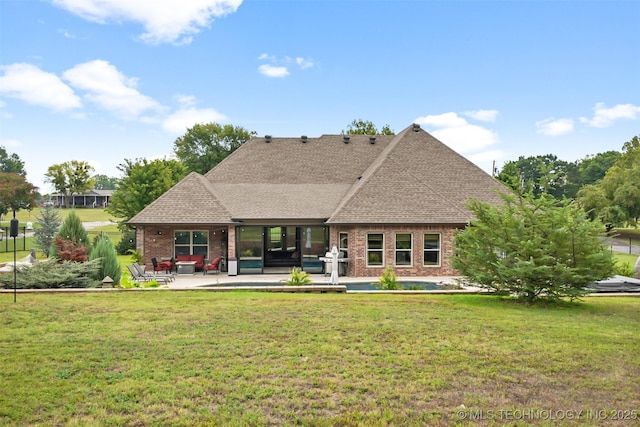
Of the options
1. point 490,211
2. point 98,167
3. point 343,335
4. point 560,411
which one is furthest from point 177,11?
point 98,167

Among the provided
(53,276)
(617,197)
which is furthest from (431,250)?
(617,197)

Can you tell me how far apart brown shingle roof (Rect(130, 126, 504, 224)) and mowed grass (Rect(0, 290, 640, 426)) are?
425 inches

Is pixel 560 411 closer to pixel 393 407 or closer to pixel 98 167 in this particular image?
pixel 393 407

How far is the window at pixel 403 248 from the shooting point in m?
21.4

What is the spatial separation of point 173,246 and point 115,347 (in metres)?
15.7

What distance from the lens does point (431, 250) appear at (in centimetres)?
2153

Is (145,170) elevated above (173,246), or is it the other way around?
(145,170)

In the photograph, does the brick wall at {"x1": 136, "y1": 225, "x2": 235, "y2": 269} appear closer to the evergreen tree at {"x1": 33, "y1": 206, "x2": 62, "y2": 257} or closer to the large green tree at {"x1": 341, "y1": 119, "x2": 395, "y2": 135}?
the evergreen tree at {"x1": 33, "y1": 206, "x2": 62, "y2": 257}

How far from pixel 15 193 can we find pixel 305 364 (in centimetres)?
5639

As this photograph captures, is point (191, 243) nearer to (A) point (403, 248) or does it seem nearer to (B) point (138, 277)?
(B) point (138, 277)

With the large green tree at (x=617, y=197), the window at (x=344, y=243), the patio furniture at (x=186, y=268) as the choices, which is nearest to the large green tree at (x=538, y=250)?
the window at (x=344, y=243)

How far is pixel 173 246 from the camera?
22.9m

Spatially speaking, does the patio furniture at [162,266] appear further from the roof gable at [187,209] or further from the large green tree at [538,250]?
the large green tree at [538,250]

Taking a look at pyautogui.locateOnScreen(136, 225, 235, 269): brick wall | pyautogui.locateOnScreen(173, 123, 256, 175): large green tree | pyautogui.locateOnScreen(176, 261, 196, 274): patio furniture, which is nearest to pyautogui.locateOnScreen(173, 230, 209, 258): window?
pyautogui.locateOnScreen(136, 225, 235, 269): brick wall
